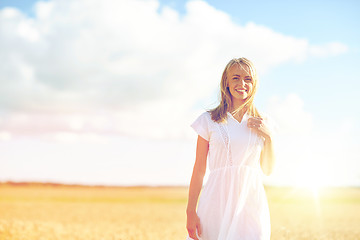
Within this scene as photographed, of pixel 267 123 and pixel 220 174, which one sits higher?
pixel 267 123

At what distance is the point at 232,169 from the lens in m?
3.85

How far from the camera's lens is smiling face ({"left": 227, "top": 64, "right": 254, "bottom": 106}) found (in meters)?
3.88

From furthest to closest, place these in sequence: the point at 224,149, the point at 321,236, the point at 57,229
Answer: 1. the point at 57,229
2. the point at 321,236
3. the point at 224,149

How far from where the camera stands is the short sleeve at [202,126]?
3885 mm

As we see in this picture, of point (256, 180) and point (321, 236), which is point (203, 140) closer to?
point (256, 180)

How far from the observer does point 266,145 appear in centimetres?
393

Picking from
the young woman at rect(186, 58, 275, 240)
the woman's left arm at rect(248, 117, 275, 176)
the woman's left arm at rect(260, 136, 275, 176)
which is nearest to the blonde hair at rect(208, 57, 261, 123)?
the young woman at rect(186, 58, 275, 240)

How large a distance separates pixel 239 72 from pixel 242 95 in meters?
0.22

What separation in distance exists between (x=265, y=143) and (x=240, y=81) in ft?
2.09

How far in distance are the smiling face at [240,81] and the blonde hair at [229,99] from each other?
3 cm

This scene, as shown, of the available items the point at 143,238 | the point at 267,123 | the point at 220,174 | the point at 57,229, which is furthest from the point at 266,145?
the point at 57,229

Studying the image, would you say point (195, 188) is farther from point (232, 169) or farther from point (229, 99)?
point (229, 99)

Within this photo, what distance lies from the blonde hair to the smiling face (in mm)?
32

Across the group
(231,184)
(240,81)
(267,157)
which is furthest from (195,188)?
(240,81)
